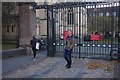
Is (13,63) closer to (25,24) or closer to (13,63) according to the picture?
(13,63)

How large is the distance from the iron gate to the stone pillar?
1.46 m

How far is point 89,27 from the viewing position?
19141 millimetres

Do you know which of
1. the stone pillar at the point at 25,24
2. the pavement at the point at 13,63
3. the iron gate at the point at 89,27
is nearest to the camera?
the pavement at the point at 13,63

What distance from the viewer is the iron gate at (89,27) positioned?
1691 cm

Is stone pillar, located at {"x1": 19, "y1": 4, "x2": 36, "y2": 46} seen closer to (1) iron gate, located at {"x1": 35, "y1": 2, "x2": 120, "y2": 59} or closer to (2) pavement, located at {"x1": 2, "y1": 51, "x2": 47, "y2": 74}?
(1) iron gate, located at {"x1": 35, "y1": 2, "x2": 120, "y2": 59}

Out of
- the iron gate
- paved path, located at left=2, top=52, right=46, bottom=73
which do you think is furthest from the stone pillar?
paved path, located at left=2, top=52, right=46, bottom=73

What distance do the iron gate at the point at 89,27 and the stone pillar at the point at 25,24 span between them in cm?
146

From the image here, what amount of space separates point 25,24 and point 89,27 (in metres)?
4.67

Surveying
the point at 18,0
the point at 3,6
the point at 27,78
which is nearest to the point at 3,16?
the point at 3,6

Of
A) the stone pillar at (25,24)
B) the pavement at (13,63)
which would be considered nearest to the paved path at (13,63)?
the pavement at (13,63)

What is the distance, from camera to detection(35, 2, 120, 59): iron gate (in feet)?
55.5

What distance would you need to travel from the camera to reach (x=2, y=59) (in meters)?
15.8

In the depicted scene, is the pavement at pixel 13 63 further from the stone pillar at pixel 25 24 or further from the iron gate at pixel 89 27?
the iron gate at pixel 89 27

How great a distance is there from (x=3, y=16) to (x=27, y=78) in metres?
13.0
